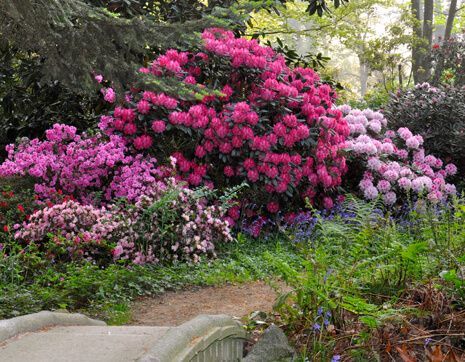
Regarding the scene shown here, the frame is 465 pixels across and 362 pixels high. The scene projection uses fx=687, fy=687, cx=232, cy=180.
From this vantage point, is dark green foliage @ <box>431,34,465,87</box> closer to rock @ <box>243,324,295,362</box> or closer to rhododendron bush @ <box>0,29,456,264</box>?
rhododendron bush @ <box>0,29,456,264</box>

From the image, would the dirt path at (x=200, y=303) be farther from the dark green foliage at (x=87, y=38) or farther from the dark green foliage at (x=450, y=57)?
the dark green foliage at (x=450, y=57)

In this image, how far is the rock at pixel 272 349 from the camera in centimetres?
411

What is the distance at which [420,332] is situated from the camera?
3930 millimetres

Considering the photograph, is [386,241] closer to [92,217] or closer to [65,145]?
[92,217]

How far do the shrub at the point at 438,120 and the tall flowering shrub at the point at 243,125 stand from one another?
1.97m

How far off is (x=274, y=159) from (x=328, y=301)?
449 cm

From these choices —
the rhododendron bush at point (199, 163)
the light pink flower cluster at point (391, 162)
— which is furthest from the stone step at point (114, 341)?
the light pink flower cluster at point (391, 162)

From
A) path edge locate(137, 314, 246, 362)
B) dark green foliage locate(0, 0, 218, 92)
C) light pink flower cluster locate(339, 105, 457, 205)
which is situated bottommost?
light pink flower cluster locate(339, 105, 457, 205)

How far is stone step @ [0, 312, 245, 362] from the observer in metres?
3.29

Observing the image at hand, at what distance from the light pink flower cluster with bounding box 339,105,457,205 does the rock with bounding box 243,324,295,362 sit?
5.19 metres

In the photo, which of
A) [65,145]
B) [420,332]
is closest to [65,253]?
[65,145]

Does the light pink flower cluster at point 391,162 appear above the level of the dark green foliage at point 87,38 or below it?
below

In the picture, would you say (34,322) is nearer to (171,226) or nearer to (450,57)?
(171,226)

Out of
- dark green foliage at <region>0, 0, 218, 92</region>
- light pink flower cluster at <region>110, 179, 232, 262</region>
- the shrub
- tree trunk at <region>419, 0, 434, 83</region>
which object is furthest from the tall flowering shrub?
tree trunk at <region>419, 0, 434, 83</region>
